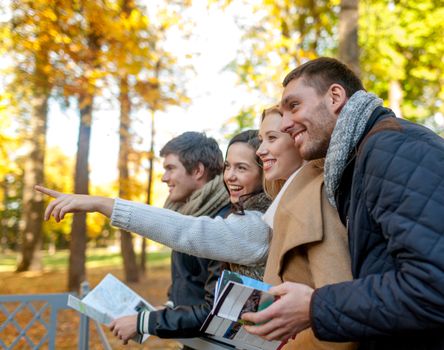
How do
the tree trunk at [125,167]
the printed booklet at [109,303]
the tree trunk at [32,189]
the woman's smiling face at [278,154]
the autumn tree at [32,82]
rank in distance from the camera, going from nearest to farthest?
1. the woman's smiling face at [278,154]
2. the printed booklet at [109,303]
3. the autumn tree at [32,82]
4. the tree trunk at [125,167]
5. the tree trunk at [32,189]

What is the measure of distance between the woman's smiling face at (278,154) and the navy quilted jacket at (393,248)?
763 mm

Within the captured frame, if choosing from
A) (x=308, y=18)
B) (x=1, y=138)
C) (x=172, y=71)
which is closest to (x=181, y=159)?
(x=1, y=138)

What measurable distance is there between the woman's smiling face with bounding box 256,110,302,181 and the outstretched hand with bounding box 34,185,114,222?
682 millimetres

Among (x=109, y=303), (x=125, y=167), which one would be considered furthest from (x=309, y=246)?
(x=125, y=167)

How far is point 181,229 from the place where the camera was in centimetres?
203

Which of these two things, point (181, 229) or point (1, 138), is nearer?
point (181, 229)

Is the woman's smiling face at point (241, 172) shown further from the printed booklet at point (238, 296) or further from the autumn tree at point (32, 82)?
the autumn tree at point (32, 82)

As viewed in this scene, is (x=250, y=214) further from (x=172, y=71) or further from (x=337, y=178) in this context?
(x=172, y=71)

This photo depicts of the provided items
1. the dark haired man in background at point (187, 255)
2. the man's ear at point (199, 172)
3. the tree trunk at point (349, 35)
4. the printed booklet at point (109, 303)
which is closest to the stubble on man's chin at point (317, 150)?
the dark haired man in background at point (187, 255)

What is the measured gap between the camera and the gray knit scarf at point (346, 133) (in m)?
1.45

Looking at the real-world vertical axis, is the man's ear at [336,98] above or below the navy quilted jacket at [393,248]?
above

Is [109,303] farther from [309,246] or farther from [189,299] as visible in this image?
[309,246]

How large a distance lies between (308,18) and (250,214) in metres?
10.5

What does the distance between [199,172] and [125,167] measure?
827 cm
